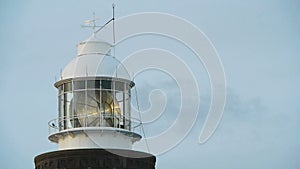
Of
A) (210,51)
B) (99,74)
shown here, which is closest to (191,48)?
(210,51)

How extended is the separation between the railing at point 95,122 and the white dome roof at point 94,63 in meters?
1.20

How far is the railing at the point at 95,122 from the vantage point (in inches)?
1766

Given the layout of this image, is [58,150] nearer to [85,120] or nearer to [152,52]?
[85,120]

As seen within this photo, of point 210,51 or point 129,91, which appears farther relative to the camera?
point 129,91

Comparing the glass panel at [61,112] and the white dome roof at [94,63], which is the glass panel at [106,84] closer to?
the white dome roof at [94,63]

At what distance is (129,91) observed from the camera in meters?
46.0

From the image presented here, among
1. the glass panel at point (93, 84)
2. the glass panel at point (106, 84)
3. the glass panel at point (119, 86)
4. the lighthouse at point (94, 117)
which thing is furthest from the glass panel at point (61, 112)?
the glass panel at point (119, 86)

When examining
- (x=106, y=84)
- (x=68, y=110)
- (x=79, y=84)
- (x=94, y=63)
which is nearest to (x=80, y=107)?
(x=68, y=110)

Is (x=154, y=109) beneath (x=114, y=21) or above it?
beneath

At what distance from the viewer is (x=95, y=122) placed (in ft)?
147

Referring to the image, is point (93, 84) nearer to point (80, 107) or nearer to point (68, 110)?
point (80, 107)

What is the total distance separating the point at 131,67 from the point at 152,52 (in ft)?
4.48

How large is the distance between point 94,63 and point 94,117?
1.59 m

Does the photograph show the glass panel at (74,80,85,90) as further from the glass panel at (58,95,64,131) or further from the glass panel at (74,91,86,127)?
the glass panel at (58,95,64,131)
